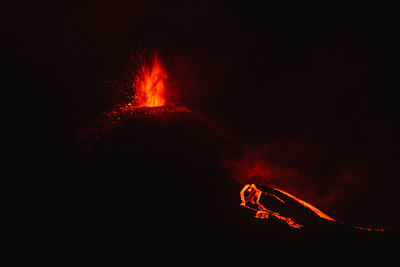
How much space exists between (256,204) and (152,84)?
3188 millimetres

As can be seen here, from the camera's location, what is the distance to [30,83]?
433 centimetres

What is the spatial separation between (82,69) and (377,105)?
192 inches

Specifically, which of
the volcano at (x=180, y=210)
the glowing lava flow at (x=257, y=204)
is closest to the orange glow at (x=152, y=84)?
the volcano at (x=180, y=210)

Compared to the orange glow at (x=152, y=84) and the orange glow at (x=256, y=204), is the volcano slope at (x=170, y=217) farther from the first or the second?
the orange glow at (x=152, y=84)

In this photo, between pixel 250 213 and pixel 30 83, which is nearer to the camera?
pixel 250 213

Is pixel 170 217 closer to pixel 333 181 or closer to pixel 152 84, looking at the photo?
pixel 152 84

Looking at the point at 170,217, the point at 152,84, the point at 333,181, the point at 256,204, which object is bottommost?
the point at 170,217

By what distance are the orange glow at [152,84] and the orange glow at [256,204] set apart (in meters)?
2.75

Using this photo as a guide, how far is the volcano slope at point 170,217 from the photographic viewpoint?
6.30 feet

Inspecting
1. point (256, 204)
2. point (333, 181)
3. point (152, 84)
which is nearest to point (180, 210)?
point (256, 204)

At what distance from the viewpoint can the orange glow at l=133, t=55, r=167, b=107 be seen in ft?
15.8

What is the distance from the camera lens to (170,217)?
81.9 inches

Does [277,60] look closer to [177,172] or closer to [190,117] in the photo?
[190,117]

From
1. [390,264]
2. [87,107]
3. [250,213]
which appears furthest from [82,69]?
[390,264]
